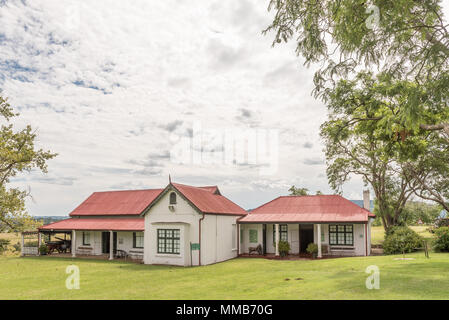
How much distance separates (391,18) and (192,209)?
15460mm

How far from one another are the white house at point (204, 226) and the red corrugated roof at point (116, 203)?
0.34 feet

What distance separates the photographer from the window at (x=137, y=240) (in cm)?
2828

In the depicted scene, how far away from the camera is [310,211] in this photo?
91.8 ft

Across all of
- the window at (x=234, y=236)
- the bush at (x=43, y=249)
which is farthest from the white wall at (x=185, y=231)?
the bush at (x=43, y=249)

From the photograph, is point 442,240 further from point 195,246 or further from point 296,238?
point 195,246

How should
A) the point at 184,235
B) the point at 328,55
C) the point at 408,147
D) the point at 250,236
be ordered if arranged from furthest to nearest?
the point at 250,236 → the point at 184,235 → the point at 408,147 → the point at 328,55

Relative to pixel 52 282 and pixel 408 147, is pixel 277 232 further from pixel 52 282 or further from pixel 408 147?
pixel 52 282

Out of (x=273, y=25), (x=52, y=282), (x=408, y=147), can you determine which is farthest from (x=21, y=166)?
(x=408, y=147)

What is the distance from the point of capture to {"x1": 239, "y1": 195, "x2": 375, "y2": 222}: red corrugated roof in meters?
25.9

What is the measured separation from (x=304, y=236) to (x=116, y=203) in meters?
17.4

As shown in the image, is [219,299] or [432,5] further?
[432,5]

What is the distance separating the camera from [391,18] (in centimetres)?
1390

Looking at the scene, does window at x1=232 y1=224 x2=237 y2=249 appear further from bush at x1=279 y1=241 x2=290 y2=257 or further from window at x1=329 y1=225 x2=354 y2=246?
window at x1=329 y1=225 x2=354 y2=246

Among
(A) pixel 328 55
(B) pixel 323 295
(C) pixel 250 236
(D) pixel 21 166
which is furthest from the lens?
(C) pixel 250 236
